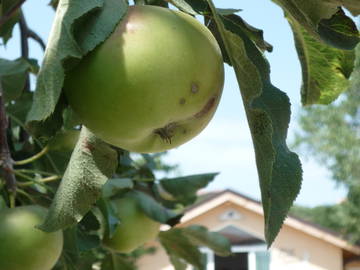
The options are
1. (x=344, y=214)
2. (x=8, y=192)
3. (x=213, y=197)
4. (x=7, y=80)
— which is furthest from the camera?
(x=344, y=214)

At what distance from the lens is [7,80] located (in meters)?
1.47

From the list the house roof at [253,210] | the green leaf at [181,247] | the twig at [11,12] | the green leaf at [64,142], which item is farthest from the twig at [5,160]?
the house roof at [253,210]

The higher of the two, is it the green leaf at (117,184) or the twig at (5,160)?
the twig at (5,160)

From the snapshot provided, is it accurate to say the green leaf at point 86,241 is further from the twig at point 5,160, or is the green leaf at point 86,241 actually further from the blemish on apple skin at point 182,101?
the blemish on apple skin at point 182,101

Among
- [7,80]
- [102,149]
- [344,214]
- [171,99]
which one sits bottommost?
[344,214]

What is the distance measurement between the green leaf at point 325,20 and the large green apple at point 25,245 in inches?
26.1

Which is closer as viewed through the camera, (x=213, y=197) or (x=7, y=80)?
→ (x=7, y=80)

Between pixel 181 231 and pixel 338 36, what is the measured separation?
1468mm

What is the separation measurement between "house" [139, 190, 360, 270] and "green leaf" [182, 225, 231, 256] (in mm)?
6867

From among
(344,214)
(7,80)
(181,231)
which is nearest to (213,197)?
(344,214)

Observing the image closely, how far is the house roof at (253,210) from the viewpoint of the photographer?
9133 millimetres

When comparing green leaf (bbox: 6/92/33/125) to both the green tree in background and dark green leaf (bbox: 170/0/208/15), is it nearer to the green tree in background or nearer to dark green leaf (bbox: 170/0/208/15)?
dark green leaf (bbox: 170/0/208/15)

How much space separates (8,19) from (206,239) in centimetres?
122

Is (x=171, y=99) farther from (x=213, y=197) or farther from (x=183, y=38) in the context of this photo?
(x=213, y=197)
